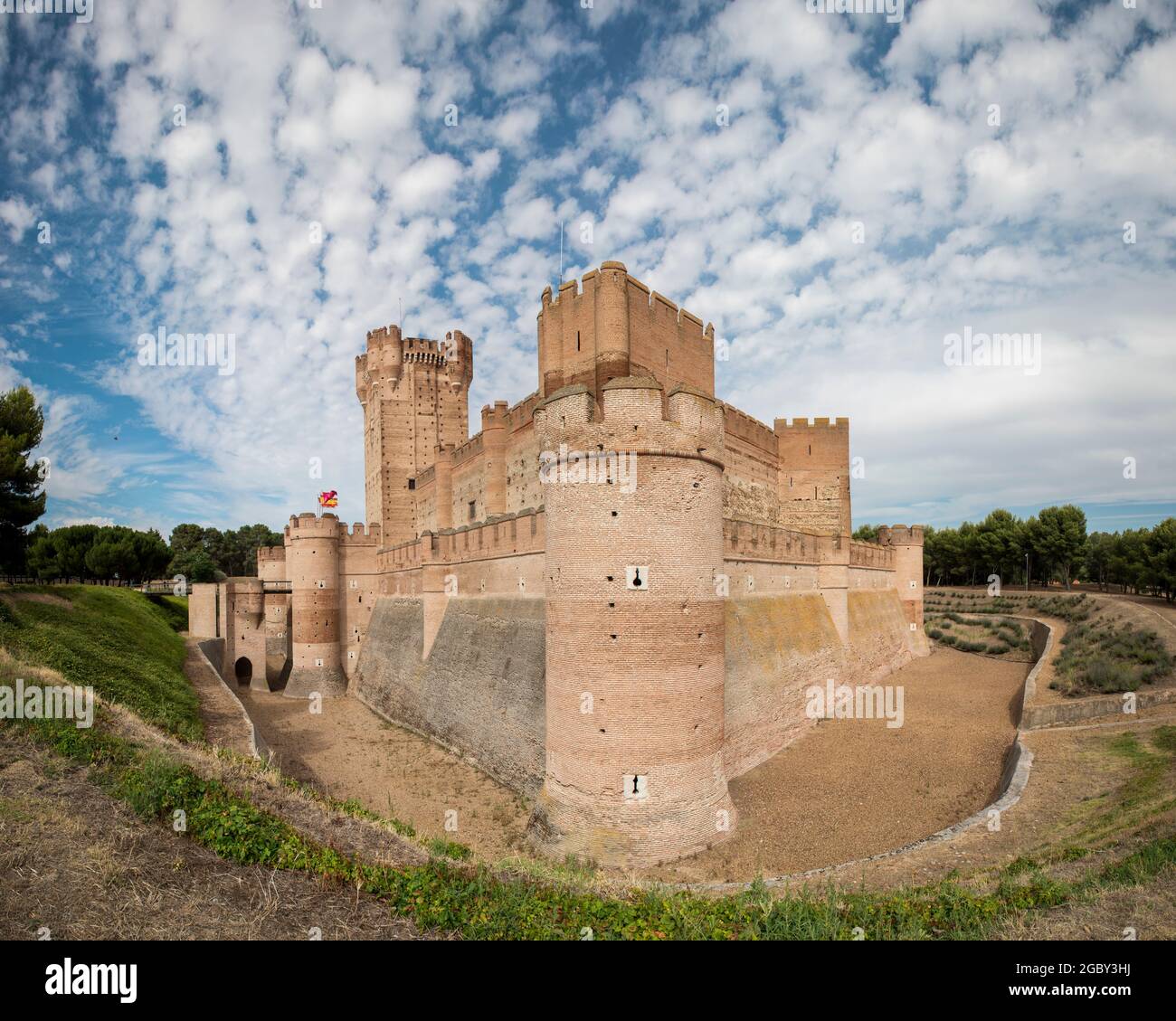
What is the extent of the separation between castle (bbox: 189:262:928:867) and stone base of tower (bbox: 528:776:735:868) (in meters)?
0.04

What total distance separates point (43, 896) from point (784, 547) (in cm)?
1939

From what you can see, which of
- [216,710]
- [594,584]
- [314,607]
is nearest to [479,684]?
[594,584]

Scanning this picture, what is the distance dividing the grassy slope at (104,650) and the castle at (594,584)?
278 inches

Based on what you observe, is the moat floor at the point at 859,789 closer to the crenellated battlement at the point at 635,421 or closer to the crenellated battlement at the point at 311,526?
the crenellated battlement at the point at 635,421

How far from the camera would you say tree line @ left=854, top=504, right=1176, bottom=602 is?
2080 inches

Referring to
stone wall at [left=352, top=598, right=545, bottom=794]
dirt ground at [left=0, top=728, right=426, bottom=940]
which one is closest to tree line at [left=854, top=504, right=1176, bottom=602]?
stone wall at [left=352, top=598, right=545, bottom=794]

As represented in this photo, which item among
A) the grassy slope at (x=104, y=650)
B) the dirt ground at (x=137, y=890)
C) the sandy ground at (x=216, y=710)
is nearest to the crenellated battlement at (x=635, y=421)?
the dirt ground at (x=137, y=890)

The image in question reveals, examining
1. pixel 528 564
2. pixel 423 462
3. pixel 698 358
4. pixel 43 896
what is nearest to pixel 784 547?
pixel 698 358

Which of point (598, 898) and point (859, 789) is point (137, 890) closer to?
point (598, 898)

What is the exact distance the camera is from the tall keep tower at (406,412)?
33906mm

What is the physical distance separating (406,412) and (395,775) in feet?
73.8

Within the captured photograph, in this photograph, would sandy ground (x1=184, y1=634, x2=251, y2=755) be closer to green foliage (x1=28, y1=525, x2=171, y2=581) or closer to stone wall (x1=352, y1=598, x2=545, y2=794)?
stone wall (x1=352, y1=598, x2=545, y2=794)

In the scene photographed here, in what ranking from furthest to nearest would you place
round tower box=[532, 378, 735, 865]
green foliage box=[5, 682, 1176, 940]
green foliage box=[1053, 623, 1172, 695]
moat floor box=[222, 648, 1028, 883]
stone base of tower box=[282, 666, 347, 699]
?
1. stone base of tower box=[282, 666, 347, 699]
2. green foliage box=[1053, 623, 1172, 695]
3. moat floor box=[222, 648, 1028, 883]
4. round tower box=[532, 378, 735, 865]
5. green foliage box=[5, 682, 1176, 940]
